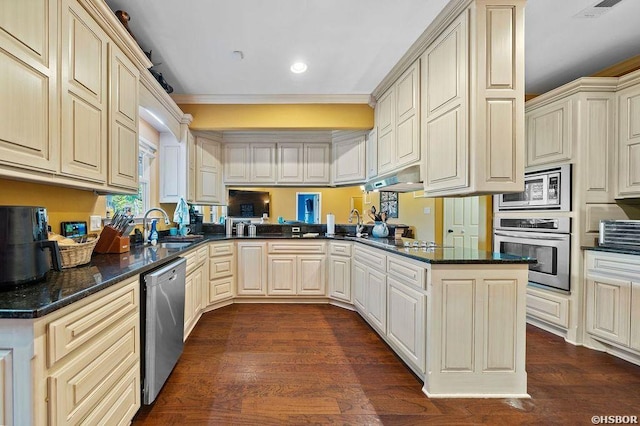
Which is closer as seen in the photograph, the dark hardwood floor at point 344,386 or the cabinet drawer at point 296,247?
the dark hardwood floor at point 344,386

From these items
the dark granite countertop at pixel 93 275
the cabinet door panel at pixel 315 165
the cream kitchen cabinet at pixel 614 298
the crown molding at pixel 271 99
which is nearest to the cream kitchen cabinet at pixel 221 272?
the dark granite countertop at pixel 93 275

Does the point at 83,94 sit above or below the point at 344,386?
above

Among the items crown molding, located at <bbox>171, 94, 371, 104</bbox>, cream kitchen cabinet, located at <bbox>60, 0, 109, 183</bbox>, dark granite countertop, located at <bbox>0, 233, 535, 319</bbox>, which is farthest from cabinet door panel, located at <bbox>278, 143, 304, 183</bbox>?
cream kitchen cabinet, located at <bbox>60, 0, 109, 183</bbox>

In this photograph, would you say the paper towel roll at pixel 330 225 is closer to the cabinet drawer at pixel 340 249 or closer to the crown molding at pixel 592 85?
the cabinet drawer at pixel 340 249

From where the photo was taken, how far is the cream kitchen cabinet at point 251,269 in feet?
11.9

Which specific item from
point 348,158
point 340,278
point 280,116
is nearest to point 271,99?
point 280,116

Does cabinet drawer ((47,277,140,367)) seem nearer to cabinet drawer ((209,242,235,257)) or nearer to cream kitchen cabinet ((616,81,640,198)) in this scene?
cabinet drawer ((209,242,235,257))

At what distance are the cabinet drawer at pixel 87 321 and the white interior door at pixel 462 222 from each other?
15.6 ft

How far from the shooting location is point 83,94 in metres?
1.62

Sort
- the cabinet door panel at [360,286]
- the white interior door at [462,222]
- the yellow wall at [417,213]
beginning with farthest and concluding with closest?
the yellow wall at [417,213] < the white interior door at [462,222] < the cabinet door panel at [360,286]

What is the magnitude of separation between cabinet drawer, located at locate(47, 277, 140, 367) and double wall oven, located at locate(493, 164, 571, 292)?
11.1 ft

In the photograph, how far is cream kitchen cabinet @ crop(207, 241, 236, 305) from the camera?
11.0 feet

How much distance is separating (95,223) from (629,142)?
4.53m

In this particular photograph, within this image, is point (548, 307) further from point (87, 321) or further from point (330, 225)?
→ point (87, 321)
